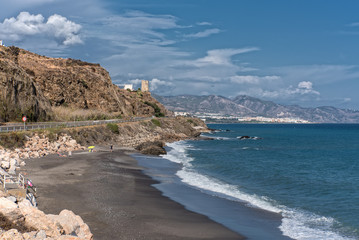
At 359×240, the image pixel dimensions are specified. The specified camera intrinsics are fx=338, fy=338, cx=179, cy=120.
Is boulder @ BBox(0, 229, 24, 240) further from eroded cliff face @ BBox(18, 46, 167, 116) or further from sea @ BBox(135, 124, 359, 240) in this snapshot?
eroded cliff face @ BBox(18, 46, 167, 116)

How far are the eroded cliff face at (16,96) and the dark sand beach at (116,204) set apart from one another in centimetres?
2257

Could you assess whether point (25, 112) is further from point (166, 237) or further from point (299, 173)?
point (166, 237)

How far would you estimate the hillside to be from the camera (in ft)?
170

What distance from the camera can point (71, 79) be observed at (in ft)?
260

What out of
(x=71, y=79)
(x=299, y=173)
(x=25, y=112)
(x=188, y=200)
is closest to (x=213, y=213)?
(x=188, y=200)

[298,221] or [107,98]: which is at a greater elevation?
[107,98]

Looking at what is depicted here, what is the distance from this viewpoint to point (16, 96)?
52.5 m

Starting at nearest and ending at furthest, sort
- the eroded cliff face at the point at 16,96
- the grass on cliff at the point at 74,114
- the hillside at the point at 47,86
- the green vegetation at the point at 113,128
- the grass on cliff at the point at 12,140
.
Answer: the grass on cliff at the point at 12,140
the eroded cliff face at the point at 16,96
the hillside at the point at 47,86
the green vegetation at the point at 113,128
the grass on cliff at the point at 74,114

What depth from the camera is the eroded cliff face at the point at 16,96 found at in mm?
49856

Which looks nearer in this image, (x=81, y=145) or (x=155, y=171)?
(x=155, y=171)

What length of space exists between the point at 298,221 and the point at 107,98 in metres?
75.4

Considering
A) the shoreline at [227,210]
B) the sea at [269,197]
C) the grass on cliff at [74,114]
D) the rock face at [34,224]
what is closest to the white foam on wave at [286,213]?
the sea at [269,197]

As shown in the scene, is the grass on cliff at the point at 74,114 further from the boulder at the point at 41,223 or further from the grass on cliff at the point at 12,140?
the boulder at the point at 41,223

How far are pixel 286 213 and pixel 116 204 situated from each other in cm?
1094
